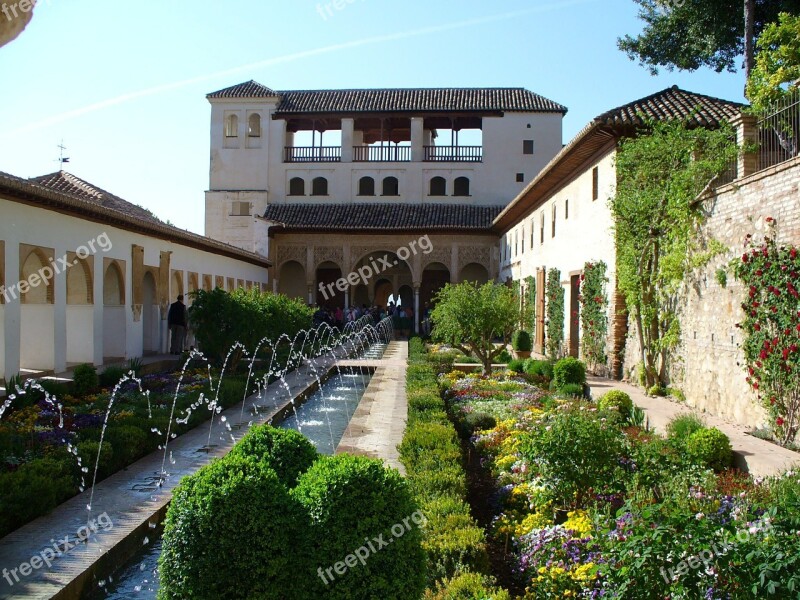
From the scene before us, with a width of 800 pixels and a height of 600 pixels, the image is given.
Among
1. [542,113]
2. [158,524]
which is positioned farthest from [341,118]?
[158,524]

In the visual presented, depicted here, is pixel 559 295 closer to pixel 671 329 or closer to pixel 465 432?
pixel 671 329

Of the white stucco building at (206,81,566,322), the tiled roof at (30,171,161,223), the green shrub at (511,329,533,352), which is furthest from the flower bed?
the white stucco building at (206,81,566,322)

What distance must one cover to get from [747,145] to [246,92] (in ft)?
95.8

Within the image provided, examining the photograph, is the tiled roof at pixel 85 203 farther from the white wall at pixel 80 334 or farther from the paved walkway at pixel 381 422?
the paved walkway at pixel 381 422

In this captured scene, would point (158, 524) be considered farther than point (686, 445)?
No

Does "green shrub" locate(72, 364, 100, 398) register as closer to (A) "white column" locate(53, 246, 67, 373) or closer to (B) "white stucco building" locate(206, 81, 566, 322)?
(A) "white column" locate(53, 246, 67, 373)

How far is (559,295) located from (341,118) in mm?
18984

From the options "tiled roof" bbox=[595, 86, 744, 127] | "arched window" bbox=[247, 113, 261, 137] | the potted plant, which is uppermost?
"arched window" bbox=[247, 113, 261, 137]

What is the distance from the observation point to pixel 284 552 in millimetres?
3590

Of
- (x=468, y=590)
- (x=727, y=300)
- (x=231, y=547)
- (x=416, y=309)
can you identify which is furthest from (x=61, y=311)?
(x=416, y=309)

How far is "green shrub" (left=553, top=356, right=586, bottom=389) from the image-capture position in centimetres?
1323

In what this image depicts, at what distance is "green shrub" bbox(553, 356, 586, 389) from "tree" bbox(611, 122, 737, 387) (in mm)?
1190

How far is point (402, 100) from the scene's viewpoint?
115 ft

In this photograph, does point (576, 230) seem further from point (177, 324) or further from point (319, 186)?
point (319, 186)
